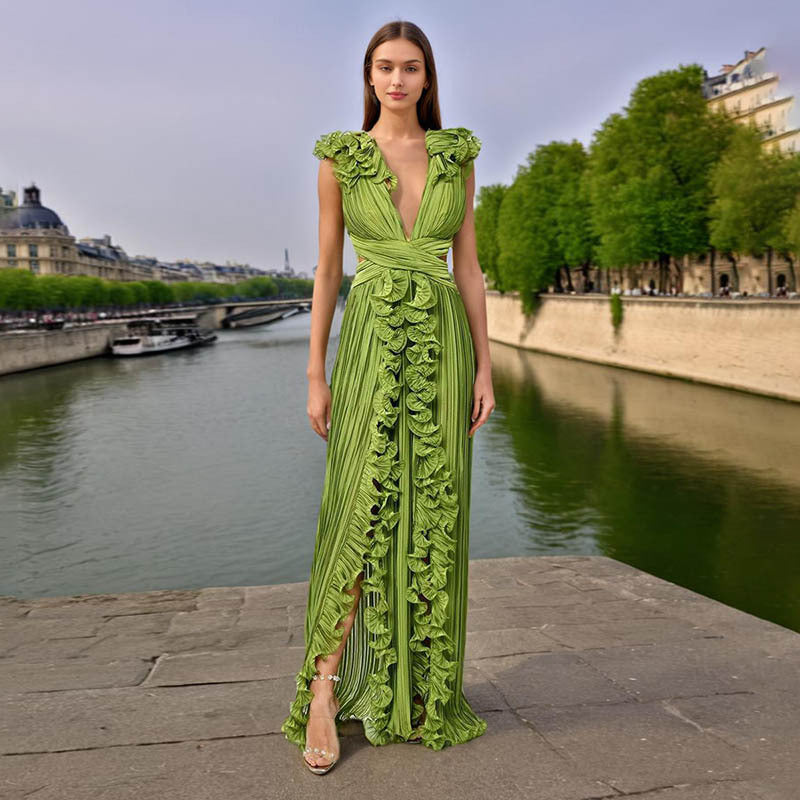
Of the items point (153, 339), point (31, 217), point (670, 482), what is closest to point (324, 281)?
point (670, 482)

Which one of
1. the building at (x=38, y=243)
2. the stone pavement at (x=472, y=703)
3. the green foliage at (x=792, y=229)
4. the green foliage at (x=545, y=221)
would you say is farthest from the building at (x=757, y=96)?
the building at (x=38, y=243)

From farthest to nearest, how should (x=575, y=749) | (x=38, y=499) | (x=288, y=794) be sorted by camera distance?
(x=38, y=499) < (x=575, y=749) < (x=288, y=794)

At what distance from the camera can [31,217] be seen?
10819cm

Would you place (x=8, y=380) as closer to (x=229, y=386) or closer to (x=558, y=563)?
(x=229, y=386)

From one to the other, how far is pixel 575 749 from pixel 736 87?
202 ft

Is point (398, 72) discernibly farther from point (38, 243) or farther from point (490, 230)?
point (38, 243)

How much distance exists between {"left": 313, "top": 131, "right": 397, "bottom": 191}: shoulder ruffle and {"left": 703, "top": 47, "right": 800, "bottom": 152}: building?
164ft

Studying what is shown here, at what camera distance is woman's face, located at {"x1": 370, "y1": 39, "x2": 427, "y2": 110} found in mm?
3006

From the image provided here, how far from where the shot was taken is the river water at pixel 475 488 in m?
12.9

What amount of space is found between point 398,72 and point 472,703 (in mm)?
2127

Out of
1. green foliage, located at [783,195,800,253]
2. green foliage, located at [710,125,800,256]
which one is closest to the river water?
green foliage, located at [783,195,800,253]

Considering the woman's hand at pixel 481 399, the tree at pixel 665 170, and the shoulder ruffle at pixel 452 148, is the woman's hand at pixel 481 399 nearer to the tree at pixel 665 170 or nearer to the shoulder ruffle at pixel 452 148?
the shoulder ruffle at pixel 452 148

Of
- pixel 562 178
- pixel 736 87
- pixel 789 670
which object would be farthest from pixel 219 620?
pixel 736 87

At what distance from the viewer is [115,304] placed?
259ft
